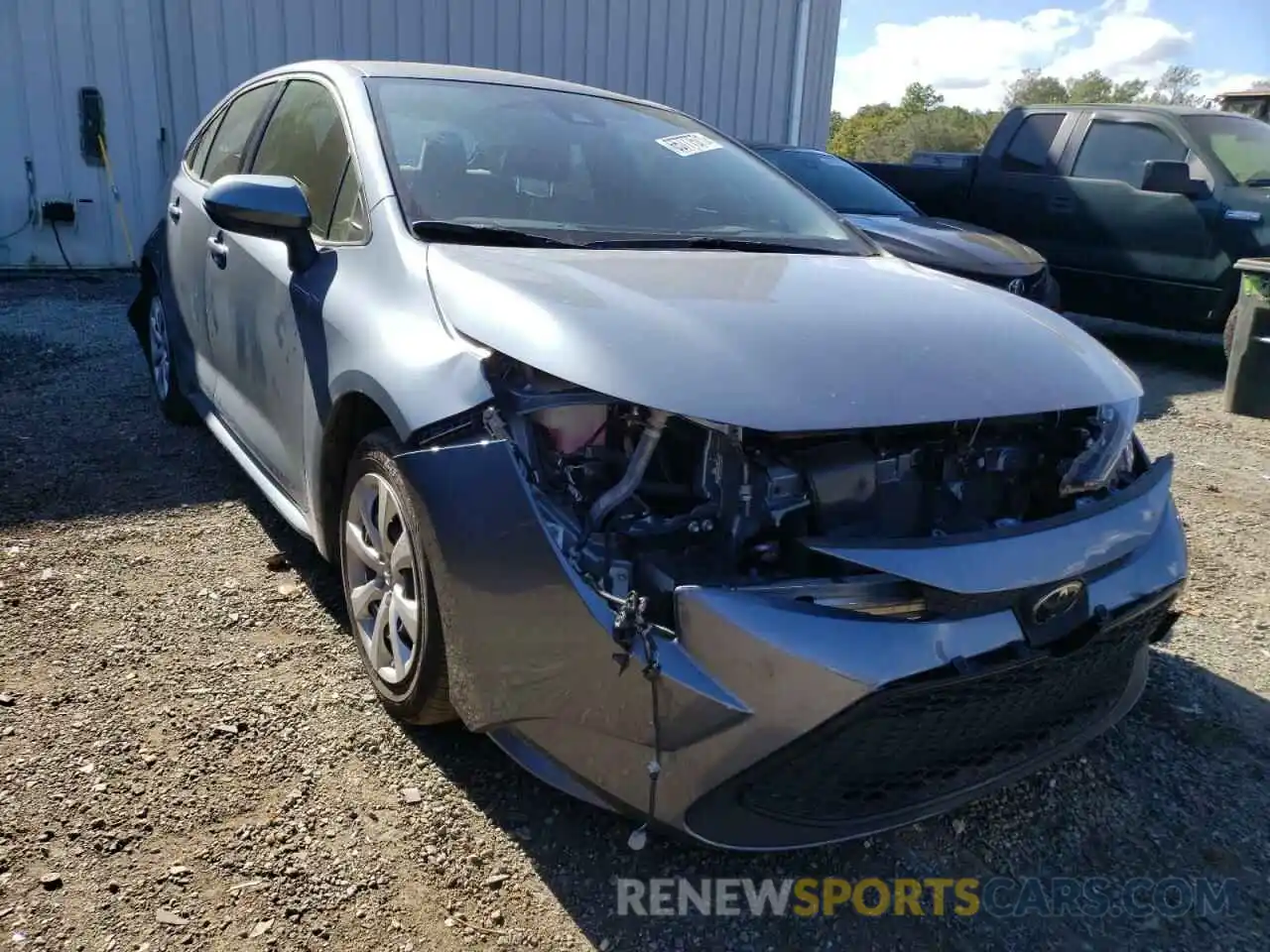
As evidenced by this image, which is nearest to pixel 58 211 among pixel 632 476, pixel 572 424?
pixel 572 424

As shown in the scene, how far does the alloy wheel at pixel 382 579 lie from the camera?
2.38 meters

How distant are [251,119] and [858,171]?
512 cm

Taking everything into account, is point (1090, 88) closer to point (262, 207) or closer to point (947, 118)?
point (947, 118)

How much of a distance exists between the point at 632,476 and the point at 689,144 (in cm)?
182

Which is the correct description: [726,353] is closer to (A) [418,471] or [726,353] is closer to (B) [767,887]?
(A) [418,471]

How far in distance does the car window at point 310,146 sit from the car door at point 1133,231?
6221mm

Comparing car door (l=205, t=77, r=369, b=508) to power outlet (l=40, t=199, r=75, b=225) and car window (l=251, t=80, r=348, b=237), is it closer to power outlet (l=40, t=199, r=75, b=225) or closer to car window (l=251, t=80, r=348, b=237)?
car window (l=251, t=80, r=348, b=237)

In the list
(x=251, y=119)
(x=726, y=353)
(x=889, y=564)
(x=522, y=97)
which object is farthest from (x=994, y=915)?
(x=251, y=119)

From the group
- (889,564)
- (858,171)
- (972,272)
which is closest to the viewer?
(889,564)

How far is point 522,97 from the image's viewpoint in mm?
3336

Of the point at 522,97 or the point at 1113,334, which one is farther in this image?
the point at 1113,334

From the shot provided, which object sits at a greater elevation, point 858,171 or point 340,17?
point 340,17

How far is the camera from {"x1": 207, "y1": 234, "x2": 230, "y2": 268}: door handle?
11.7 ft

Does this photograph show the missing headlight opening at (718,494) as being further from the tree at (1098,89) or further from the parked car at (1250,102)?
the tree at (1098,89)
